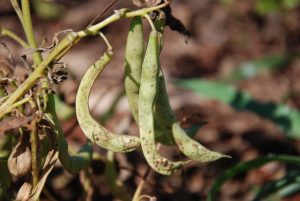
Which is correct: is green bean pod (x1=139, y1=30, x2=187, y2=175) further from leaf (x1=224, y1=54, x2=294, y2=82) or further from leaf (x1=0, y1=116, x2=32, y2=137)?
leaf (x1=224, y1=54, x2=294, y2=82)

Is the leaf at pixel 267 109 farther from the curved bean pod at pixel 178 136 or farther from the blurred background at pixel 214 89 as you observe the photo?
the curved bean pod at pixel 178 136

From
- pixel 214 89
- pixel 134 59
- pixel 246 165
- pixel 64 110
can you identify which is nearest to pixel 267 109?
pixel 214 89

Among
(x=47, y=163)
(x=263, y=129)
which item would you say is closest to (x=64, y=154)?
(x=47, y=163)

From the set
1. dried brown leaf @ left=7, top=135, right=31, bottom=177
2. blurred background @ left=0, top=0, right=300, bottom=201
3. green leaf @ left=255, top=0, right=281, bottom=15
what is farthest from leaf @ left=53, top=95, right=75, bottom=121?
green leaf @ left=255, top=0, right=281, bottom=15

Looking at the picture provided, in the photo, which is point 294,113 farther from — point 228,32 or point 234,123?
point 228,32

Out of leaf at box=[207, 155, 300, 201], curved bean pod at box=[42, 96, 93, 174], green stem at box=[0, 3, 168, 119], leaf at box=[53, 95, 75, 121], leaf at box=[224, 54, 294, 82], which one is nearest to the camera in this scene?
green stem at box=[0, 3, 168, 119]

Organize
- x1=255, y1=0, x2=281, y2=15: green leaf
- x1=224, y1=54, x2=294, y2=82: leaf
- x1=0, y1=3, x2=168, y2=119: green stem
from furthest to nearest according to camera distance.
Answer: x1=255, y1=0, x2=281, y2=15: green leaf < x1=224, y1=54, x2=294, y2=82: leaf < x1=0, y1=3, x2=168, y2=119: green stem

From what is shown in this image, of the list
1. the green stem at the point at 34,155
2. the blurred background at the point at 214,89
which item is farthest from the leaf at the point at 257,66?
the green stem at the point at 34,155

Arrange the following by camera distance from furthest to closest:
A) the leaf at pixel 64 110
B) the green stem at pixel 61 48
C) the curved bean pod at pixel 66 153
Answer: the leaf at pixel 64 110, the curved bean pod at pixel 66 153, the green stem at pixel 61 48

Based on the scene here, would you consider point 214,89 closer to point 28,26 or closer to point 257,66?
point 257,66
